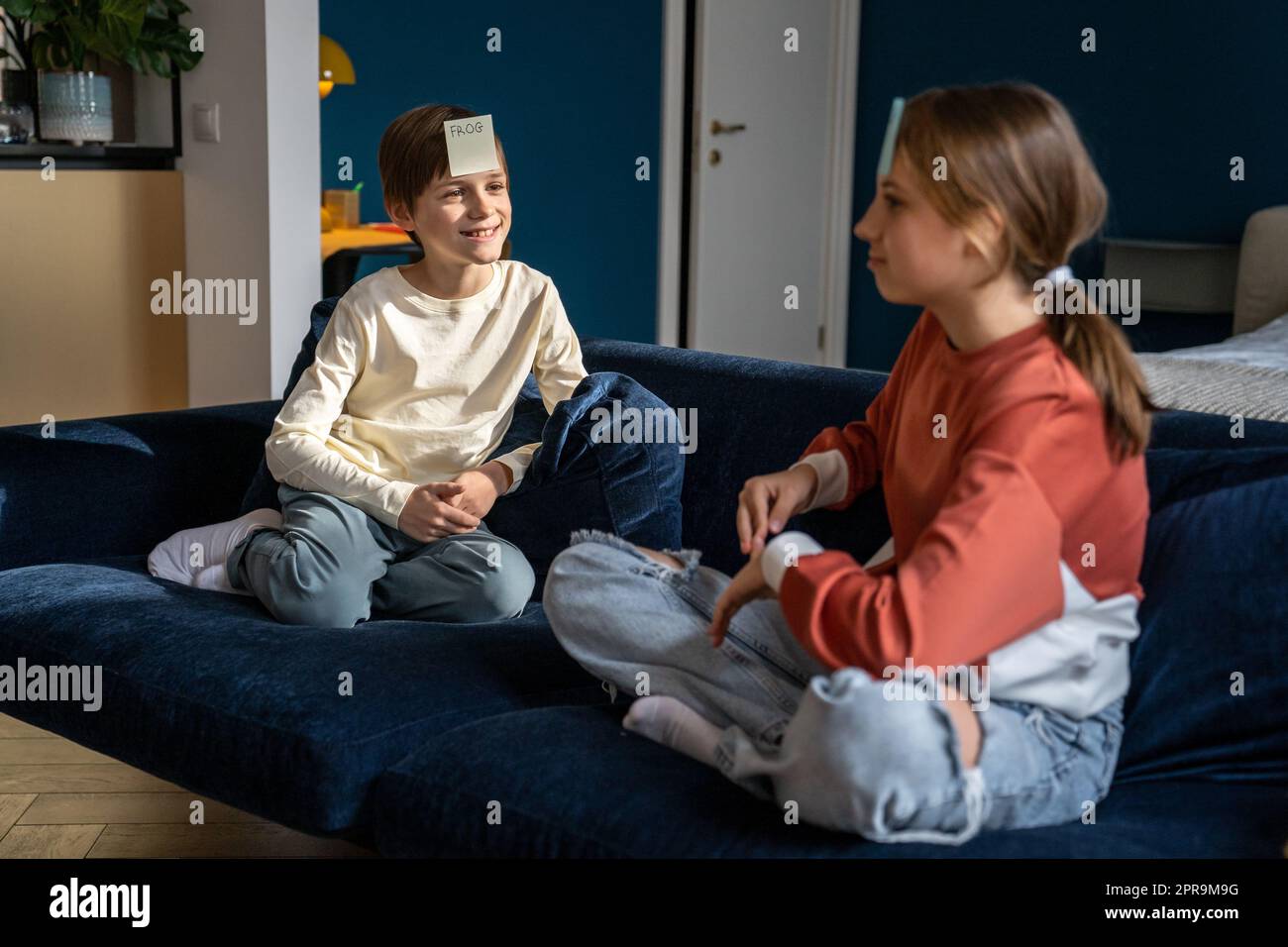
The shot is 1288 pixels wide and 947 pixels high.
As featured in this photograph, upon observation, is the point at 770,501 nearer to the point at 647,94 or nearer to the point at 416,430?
the point at 416,430

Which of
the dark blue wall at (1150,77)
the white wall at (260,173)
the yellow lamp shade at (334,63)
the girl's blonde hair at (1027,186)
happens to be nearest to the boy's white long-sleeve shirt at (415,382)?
the girl's blonde hair at (1027,186)

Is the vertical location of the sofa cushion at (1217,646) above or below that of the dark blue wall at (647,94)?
below

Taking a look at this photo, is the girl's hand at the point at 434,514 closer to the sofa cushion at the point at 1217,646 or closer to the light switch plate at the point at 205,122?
the sofa cushion at the point at 1217,646

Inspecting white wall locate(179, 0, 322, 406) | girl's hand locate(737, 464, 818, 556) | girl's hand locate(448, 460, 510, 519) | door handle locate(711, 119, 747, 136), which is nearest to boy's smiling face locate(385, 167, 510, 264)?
girl's hand locate(448, 460, 510, 519)

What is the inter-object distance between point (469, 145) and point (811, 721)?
1.07m

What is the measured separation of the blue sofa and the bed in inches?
25.1

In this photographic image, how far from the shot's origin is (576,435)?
2.01 metres

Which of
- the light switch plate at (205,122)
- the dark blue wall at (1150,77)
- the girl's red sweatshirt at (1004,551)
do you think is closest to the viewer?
the girl's red sweatshirt at (1004,551)

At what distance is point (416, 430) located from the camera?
2.11 metres

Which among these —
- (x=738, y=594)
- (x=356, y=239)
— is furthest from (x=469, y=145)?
(x=356, y=239)

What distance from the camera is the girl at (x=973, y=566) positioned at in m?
1.25

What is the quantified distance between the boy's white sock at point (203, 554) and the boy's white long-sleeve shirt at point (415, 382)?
103 millimetres

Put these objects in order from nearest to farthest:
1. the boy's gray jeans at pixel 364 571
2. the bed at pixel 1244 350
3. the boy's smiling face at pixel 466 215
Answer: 1. the boy's gray jeans at pixel 364 571
2. the boy's smiling face at pixel 466 215
3. the bed at pixel 1244 350
